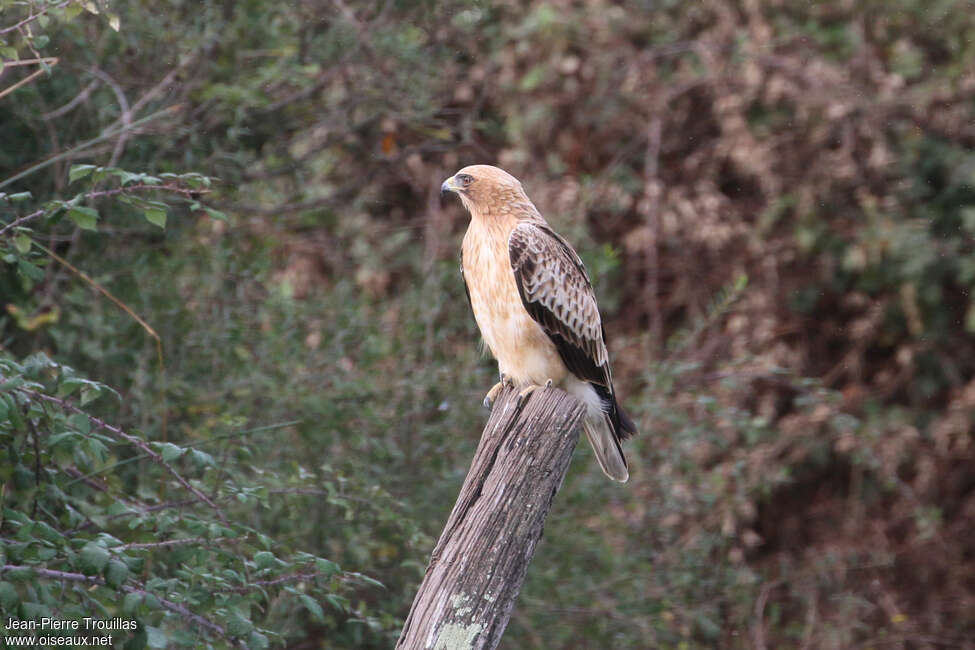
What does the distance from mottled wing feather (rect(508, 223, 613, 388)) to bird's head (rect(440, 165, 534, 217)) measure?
15 cm

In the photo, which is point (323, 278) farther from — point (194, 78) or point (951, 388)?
point (951, 388)

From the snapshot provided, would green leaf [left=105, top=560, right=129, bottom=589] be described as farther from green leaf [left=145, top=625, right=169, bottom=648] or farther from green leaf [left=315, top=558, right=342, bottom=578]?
green leaf [left=315, top=558, right=342, bottom=578]

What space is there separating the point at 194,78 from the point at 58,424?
9.59ft

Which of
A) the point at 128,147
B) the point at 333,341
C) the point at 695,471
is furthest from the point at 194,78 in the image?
the point at 695,471

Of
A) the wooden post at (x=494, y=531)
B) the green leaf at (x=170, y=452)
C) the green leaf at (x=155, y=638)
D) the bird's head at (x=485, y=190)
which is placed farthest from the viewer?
the bird's head at (x=485, y=190)

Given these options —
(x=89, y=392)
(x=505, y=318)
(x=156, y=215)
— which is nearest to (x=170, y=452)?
(x=89, y=392)

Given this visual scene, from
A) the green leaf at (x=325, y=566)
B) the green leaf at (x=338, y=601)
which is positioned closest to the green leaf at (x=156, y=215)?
the green leaf at (x=325, y=566)

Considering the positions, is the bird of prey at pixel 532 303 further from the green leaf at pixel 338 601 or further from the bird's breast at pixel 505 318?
the green leaf at pixel 338 601

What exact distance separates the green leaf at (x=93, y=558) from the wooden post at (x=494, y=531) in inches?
27.7

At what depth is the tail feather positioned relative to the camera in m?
4.64

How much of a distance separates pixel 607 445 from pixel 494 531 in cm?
184

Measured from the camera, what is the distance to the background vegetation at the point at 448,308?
3.77m

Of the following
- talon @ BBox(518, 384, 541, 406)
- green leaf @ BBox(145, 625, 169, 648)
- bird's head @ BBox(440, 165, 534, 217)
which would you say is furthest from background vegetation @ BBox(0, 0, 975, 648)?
bird's head @ BBox(440, 165, 534, 217)

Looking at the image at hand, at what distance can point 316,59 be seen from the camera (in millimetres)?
6316
